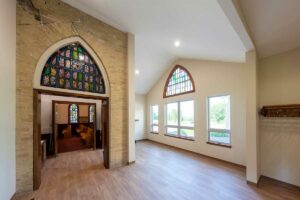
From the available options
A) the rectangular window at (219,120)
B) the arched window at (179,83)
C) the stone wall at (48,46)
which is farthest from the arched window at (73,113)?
the rectangular window at (219,120)

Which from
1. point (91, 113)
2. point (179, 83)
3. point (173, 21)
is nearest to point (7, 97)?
point (173, 21)

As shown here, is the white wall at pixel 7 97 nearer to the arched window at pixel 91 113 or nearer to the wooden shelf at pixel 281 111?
the arched window at pixel 91 113

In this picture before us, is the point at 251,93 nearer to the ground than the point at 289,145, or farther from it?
farther from it

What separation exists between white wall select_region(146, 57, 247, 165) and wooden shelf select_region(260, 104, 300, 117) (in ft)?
2.89

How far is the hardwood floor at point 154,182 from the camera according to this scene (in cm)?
246

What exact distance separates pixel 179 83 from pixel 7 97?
4.99m

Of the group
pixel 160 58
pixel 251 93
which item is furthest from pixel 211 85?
pixel 160 58

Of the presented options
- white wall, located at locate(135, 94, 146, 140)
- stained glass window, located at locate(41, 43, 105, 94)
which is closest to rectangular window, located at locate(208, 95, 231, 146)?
stained glass window, located at locate(41, 43, 105, 94)

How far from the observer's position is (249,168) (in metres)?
2.82

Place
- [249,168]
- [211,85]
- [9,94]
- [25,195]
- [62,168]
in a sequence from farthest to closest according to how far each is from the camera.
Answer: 1. [211,85]
2. [62,168]
3. [249,168]
4. [25,195]
5. [9,94]

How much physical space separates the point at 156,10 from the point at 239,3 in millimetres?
1400

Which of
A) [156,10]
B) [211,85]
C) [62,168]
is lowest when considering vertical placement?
[62,168]

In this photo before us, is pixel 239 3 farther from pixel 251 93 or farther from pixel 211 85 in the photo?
pixel 211 85

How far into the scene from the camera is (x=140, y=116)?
Answer: 7.74 meters
